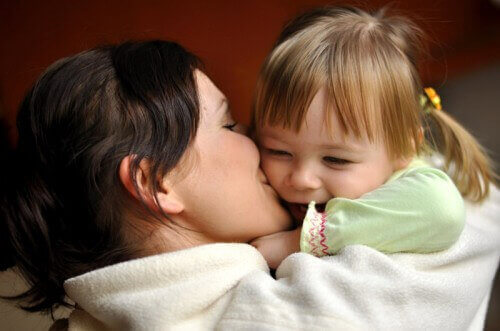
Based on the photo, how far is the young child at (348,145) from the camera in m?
0.90

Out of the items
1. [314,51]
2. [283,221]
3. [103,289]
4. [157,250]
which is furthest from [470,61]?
[103,289]

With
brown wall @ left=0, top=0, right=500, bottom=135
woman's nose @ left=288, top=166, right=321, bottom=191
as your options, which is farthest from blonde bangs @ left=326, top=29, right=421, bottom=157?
brown wall @ left=0, top=0, right=500, bottom=135

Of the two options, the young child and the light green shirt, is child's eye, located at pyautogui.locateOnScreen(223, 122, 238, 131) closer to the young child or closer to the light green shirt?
the young child

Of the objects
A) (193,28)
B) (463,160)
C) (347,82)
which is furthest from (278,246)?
(193,28)

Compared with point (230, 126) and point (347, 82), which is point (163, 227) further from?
point (347, 82)

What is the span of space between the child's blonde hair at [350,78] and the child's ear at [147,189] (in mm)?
246

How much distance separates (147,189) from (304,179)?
0.96ft

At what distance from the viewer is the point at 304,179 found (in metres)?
0.97

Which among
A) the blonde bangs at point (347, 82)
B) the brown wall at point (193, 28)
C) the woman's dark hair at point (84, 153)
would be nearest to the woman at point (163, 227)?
the woman's dark hair at point (84, 153)

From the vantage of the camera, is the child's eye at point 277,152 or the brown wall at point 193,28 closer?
the child's eye at point 277,152

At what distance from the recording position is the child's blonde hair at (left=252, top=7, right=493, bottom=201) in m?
0.96

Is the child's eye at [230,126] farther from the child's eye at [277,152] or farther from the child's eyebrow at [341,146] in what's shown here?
the child's eyebrow at [341,146]

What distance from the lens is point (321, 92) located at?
3.14ft

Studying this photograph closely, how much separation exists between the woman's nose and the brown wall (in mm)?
730
